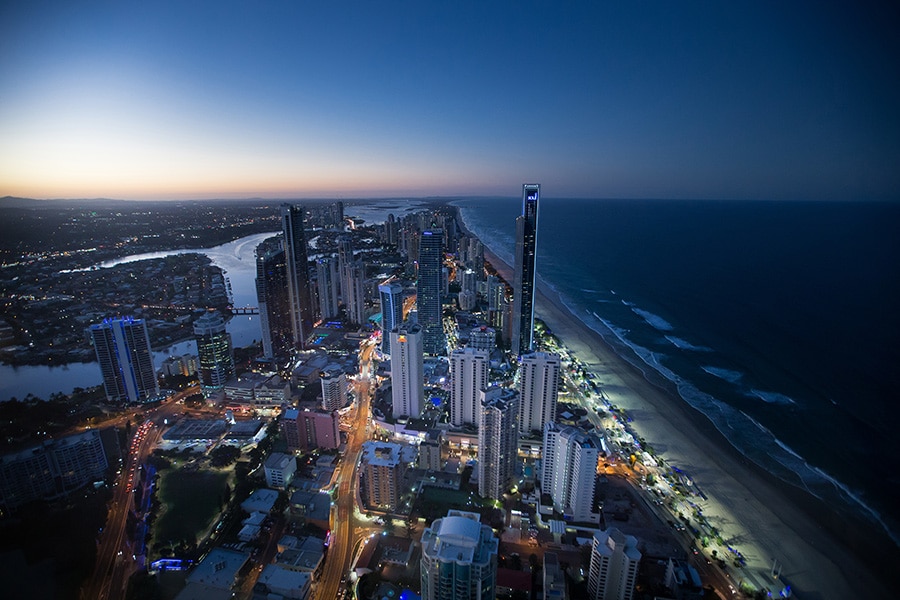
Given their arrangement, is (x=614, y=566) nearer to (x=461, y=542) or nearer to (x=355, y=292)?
(x=461, y=542)

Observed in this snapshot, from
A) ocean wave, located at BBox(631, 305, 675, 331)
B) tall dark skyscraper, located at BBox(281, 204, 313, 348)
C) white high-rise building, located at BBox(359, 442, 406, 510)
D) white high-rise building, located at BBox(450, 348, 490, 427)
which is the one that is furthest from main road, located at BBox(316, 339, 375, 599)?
ocean wave, located at BBox(631, 305, 675, 331)

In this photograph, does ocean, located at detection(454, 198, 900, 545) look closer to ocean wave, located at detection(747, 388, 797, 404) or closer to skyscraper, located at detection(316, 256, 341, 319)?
ocean wave, located at detection(747, 388, 797, 404)

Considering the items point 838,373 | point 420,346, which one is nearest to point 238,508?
point 420,346

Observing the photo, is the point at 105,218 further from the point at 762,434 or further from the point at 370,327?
the point at 762,434

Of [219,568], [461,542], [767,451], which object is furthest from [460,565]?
[767,451]

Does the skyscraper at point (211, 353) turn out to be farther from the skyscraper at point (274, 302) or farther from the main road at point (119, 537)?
the main road at point (119, 537)

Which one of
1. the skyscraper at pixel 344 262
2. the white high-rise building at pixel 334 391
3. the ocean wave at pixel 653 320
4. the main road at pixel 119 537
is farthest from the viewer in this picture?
the skyscraper at pixel 344 262

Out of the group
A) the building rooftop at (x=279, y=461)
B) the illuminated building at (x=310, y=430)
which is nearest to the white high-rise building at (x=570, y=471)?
the illuminated building at (x=310, y=430)
